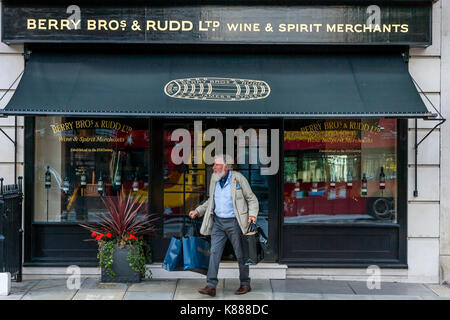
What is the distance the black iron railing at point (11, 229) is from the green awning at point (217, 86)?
120 centimetres

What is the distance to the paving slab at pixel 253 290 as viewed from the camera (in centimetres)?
756

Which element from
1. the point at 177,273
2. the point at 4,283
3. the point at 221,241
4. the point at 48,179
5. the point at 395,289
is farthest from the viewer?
the point at 48,179

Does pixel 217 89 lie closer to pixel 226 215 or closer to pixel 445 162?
pixel 226 215

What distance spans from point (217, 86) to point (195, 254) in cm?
250

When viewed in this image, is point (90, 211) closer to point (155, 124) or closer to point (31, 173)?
point (31, 173)

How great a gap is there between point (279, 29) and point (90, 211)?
4.23m

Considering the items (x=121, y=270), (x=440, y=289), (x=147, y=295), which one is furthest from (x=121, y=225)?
(x=440, y=289)

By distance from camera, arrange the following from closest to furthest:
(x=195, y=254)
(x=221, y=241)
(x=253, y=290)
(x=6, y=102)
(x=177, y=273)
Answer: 1. (x=221, y=241)
2. (x=195, y=254)
3. (x=253, y=290)
4. (x=6, y=102)
5. (x=177, y=273)

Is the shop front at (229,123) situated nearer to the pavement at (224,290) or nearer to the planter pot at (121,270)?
the pavement at (224,290)

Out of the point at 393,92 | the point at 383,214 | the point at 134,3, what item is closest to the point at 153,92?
the point at 134,3

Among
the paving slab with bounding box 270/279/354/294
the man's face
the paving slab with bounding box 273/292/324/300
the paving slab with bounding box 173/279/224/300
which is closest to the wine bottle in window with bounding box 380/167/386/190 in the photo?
the paving slab with bounding box 270/279/354/294

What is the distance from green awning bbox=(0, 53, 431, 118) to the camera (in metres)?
7.82

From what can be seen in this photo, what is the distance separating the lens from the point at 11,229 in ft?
25.6

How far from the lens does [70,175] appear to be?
29.3ft
